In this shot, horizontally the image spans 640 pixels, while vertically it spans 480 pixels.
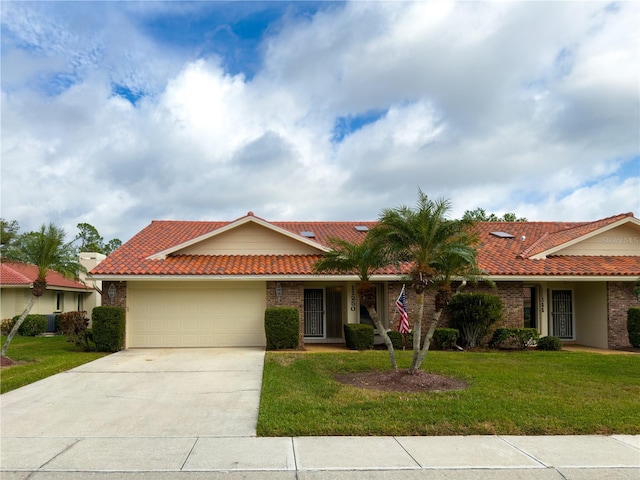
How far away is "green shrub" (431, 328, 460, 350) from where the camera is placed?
16.1 meters

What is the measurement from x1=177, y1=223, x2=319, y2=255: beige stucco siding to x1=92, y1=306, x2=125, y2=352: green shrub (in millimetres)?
3763

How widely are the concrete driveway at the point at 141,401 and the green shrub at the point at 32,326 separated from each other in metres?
13.0

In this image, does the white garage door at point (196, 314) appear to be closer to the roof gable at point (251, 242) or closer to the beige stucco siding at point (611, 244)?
the roof gable at point (251, 242)

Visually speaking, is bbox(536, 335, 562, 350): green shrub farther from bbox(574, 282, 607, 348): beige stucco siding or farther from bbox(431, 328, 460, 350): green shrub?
bbox(431, 328, 460, 350): green shrub

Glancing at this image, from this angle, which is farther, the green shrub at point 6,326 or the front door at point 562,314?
the green shrub at point 6,326

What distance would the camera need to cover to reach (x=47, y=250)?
1376cm

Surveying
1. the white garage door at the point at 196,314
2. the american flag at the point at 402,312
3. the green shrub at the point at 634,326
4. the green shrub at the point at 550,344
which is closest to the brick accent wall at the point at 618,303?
the green shrub at the point at 634,326

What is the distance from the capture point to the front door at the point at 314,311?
61.3ft

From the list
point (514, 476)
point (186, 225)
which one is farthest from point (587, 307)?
point (186, 225)

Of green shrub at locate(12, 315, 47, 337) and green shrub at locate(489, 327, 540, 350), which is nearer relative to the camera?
green shrub at locate(489, 327, 540, 350)

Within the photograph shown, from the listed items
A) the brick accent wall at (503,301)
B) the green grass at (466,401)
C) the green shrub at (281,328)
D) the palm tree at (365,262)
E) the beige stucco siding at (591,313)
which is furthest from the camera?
the beige stucco siding at (591,313)

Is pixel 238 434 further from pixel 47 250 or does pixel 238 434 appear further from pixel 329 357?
pixel 47 250

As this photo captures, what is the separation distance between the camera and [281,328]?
50.6ft

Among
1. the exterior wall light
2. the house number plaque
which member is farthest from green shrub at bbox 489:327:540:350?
the exterior wall light
